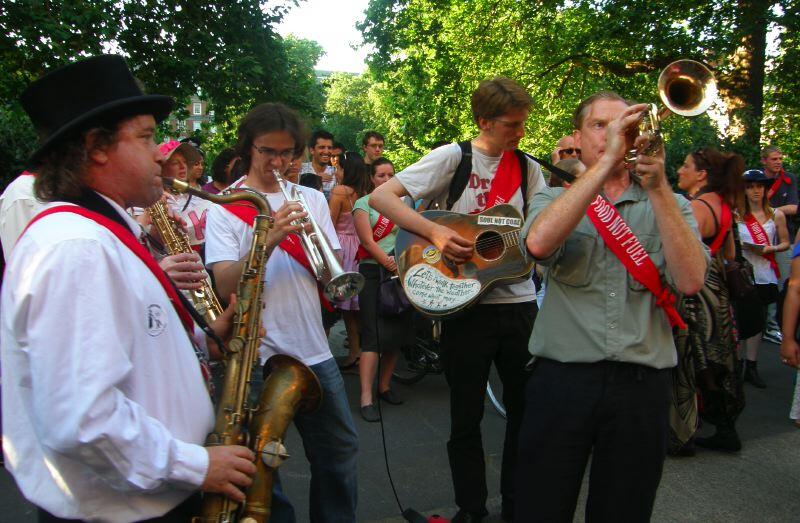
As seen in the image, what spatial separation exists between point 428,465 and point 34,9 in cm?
804

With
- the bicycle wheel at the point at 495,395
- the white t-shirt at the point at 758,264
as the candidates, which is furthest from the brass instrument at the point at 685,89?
the white t-shirt at the point at 758,264

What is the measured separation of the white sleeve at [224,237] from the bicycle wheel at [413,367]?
11.7ft

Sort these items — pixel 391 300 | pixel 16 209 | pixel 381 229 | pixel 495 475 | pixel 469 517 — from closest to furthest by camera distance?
pixel 16 209
pixel 469 517
pixel 495 475
pixel 391 300
pixel 381 229

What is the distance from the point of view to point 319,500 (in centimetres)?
292

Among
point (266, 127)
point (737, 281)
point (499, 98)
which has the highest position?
point (499, 98)

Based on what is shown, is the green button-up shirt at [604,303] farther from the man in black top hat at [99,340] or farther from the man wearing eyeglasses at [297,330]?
the man in black top hat at [99,340]

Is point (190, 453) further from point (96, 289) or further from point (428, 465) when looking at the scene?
point (428, 465)

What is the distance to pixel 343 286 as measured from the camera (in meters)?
2.89

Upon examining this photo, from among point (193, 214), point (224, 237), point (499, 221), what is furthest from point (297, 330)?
point (193, 214)

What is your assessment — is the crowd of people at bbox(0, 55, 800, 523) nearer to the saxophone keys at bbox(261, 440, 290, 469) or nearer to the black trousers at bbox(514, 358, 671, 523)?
the black trousers at bbox(514, 358, 671, 523)

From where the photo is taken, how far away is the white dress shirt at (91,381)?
1370 mm

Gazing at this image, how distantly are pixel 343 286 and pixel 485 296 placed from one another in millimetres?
772

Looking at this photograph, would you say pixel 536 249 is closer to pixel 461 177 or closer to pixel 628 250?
pixel 628 250

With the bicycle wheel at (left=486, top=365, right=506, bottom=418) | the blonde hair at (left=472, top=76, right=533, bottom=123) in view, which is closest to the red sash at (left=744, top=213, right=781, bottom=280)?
the bicycle wheel at (left=486, top=365, right=506, bottom=418)
